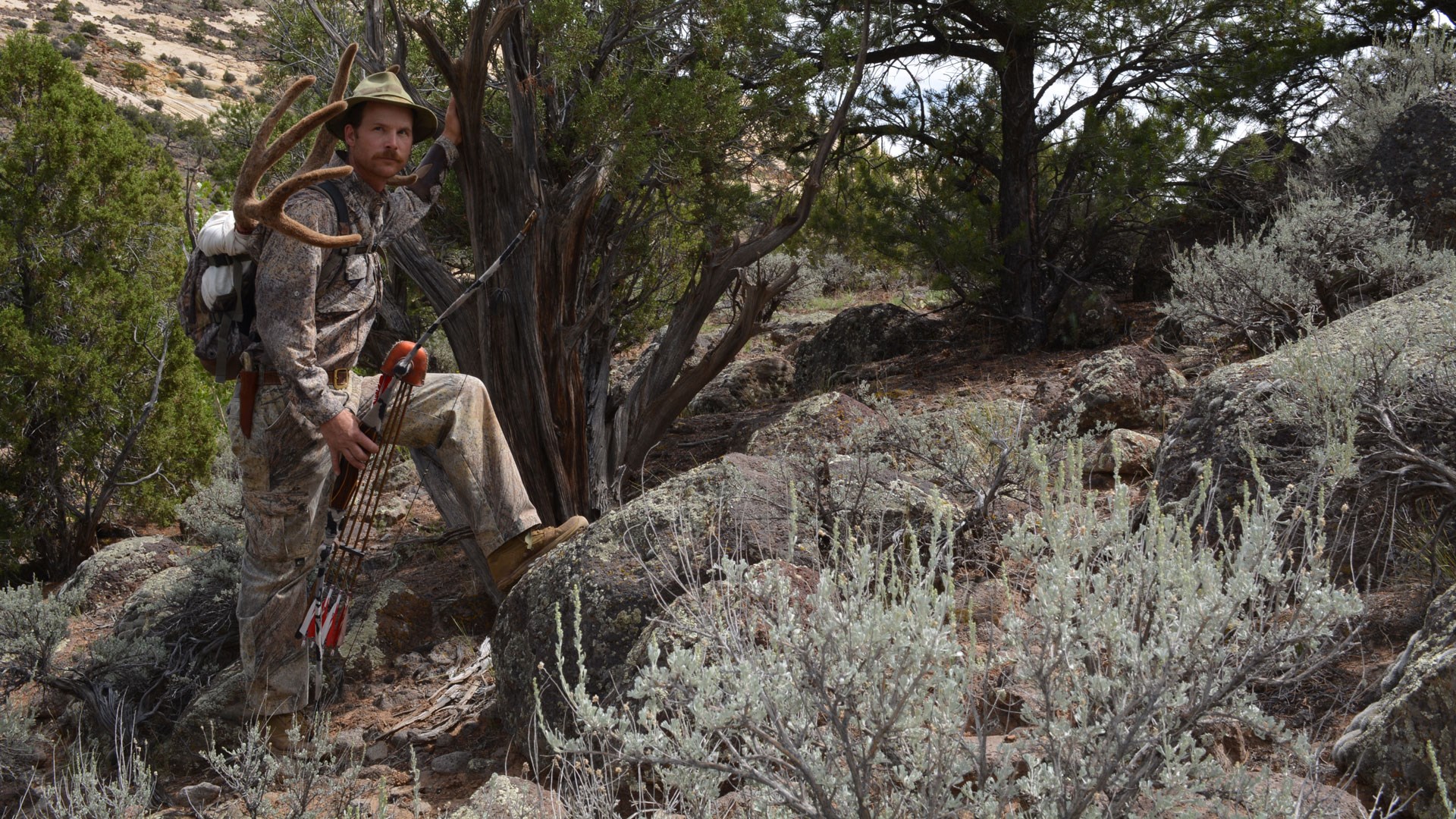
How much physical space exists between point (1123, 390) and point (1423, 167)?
315cm

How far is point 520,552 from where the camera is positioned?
3.98 meters

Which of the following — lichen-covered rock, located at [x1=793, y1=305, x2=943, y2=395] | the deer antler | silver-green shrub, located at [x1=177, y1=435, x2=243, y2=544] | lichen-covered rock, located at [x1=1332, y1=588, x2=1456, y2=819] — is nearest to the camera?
lichen-covered rock, located at [x1=1332, y1=588, x2=1456, y2=819]

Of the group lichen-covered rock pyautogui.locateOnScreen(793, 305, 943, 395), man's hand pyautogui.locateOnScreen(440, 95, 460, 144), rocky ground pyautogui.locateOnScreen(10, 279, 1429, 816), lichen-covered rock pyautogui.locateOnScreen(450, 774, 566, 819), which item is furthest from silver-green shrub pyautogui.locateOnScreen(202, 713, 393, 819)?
lichen-covered rock pyautogui.locateOnScreen(793, 305, 943, 395)

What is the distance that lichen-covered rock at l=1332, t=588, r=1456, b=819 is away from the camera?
2367 mm

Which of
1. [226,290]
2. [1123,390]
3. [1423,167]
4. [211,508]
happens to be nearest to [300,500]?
[226,290]

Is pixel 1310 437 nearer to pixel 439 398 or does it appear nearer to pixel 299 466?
pixel 439 398

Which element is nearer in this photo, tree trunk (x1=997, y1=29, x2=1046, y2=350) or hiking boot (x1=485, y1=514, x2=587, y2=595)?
hiking boot (x1=485, y1=514, x2=587, y2=595)

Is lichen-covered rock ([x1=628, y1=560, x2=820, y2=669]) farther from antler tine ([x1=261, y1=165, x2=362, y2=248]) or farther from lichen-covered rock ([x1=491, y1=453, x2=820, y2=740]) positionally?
antler tine ([x1=261, y1=165, x2=362, y2=248])

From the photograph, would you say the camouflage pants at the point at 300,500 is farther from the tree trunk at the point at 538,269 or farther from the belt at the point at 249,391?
the tree trunk at the point at 538,269

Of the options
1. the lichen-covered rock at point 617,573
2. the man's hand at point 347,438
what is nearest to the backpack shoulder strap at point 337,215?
the man's hand at point 347,438

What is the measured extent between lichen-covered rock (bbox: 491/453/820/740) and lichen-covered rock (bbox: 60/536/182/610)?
12.8 feet

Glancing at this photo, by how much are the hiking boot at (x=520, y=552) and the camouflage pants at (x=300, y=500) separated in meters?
0.04

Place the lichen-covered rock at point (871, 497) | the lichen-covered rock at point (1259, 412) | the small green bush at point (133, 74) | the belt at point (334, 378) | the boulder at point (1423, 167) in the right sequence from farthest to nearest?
the small green bush at point (133, 74) → the boulder at point (1423, 167) → the lichen-covered rock at point (871, 497) → the lichen-covered rock at point (1259, 412) → the belt at point (334, 378)

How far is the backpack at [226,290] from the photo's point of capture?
3482 mm
